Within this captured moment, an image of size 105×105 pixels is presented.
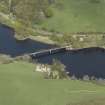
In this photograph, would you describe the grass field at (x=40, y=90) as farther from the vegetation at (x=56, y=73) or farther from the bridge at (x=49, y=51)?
the bridge at (x=49, y=51)

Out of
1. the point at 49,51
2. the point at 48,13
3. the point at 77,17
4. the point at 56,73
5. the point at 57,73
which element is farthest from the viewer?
the point at 48,13

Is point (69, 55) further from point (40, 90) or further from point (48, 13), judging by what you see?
point (40, 90)

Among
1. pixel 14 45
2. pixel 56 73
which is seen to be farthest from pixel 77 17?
pixel 56 73

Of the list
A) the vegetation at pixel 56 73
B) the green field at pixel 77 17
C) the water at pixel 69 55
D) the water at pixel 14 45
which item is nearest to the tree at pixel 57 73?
the vegetation at pixel 56 73

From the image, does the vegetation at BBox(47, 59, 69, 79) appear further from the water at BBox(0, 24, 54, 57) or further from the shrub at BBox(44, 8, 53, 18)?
the shrub at BBox(44, 8, 53, 18)

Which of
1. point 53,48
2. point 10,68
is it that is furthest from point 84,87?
point 53,48

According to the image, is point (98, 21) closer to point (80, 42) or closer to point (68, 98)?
point (80, 42)
